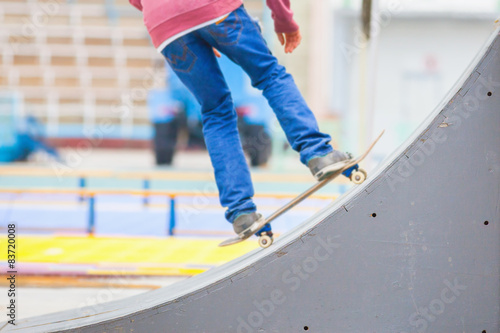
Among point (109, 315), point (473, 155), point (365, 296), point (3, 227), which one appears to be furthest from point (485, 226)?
point (3, 227)

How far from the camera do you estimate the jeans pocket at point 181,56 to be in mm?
2189

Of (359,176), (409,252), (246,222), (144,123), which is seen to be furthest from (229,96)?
(144,123)

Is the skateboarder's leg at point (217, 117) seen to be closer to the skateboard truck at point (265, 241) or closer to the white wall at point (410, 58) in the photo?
the skateboard truck at point (265, 241)

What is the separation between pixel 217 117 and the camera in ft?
7.45

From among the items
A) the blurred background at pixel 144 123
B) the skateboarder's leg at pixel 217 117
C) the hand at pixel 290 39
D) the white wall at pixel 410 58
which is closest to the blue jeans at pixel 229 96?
the skateboarder's leg at pixel 217 117

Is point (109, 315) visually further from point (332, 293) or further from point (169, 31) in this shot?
point (169, 31)

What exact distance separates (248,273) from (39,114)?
62.9 ft

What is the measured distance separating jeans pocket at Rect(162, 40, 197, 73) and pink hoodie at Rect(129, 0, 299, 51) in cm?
4

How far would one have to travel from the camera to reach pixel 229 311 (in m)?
1.87

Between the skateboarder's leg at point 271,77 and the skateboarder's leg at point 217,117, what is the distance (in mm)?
87

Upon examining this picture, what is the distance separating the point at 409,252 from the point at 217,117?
0.91 m

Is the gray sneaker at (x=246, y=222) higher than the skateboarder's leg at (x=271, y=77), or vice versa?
the skateboarder's leg at (x=271, y=77)

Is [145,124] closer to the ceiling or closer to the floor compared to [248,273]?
closer to the ceiling

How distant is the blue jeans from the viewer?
2104 millimetres
